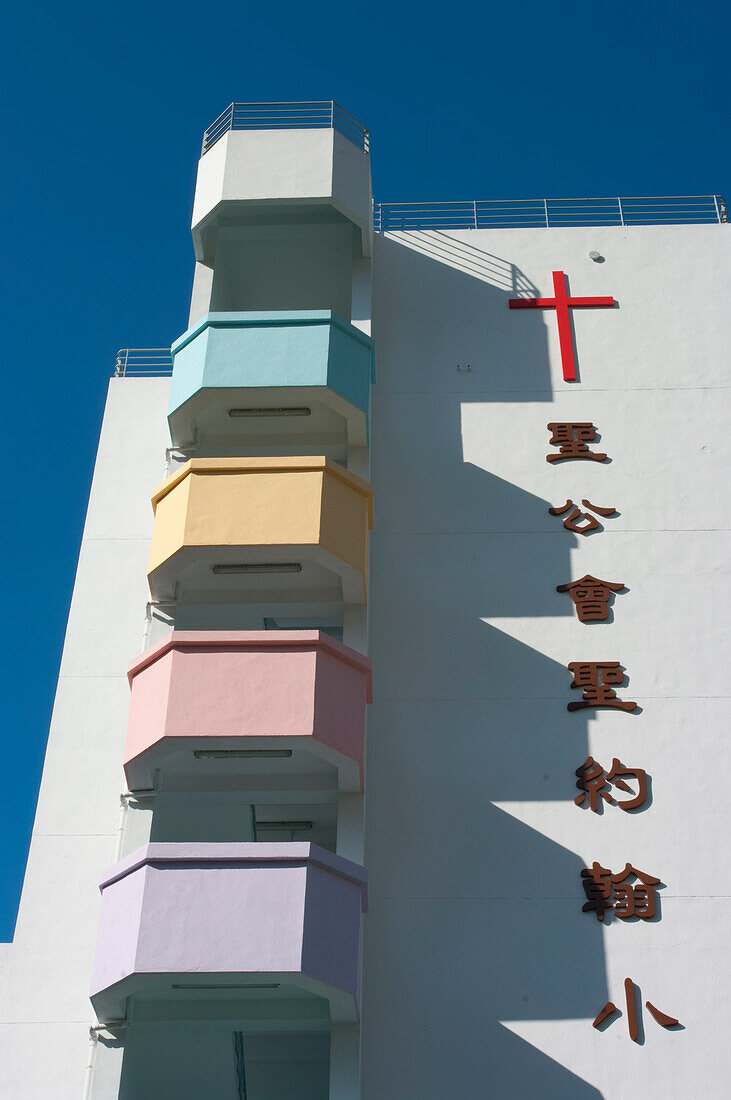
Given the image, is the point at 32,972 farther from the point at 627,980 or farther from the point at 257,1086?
the point at 627,980

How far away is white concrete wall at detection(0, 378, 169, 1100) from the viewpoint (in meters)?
16.6

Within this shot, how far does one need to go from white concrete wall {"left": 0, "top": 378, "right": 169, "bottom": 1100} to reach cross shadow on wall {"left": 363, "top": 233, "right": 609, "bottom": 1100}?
3621 mm

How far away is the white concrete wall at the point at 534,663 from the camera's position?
15.8m

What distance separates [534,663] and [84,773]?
632 centimetres

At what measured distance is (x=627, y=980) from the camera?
15.9 meters

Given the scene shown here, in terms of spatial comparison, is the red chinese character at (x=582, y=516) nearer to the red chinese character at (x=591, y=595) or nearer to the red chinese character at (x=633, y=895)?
the red chinese character at (x=591, y=595)

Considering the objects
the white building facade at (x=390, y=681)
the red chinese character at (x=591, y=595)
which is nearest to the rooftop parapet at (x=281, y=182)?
the white building facade at (x=390, y=681)

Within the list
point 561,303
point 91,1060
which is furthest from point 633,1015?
point 561,303

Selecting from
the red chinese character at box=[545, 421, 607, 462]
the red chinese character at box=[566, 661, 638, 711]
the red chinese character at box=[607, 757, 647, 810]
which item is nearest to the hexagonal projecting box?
the red chinese character at box=[566, 661, 638, 711]

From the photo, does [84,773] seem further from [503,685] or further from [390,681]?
[503,685]

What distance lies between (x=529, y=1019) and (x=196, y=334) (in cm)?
1029

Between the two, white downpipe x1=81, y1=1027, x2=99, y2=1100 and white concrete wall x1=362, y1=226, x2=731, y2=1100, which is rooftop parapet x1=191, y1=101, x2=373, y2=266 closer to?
white concrete wall x1=362, y1=226, x2=731, y2=1100

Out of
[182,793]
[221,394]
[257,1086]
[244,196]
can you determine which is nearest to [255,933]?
[182,793]

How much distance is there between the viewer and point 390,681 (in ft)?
59.9
